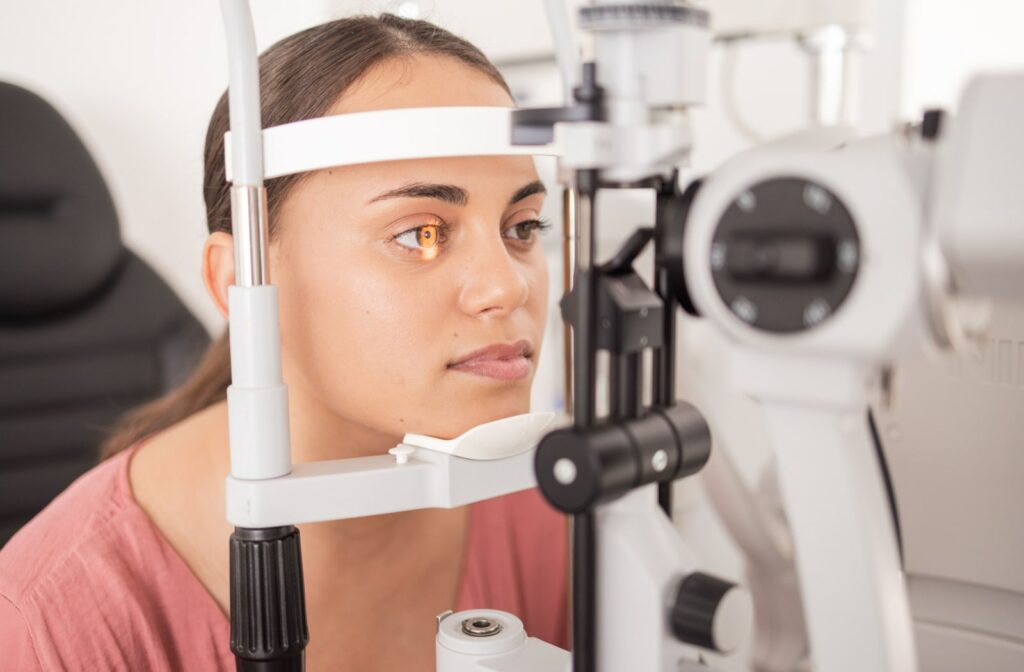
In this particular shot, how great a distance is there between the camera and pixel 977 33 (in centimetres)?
150

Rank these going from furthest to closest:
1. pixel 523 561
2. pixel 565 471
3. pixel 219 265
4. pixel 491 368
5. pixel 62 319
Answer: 1. pixel 62 319
2. pixel 523 561
3. pixel 219 265
4. pixel 491 368
5. pixel 565 471

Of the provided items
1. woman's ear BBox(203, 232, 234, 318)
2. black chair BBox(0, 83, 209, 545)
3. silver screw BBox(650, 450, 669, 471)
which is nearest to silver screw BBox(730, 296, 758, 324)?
silver screw BBox(650, 450, 669, 471)

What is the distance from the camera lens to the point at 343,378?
0.72m

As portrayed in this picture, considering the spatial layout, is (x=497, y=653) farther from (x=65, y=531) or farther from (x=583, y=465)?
(x=65, y=531)

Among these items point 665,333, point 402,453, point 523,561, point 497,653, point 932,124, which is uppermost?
point 932,124

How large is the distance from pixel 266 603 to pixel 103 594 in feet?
0.72

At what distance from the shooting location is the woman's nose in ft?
2.24

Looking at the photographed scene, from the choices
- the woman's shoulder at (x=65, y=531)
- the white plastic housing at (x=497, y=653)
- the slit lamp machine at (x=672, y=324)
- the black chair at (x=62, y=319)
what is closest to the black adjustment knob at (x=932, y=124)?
the slit lamp machine at (x=672, y=324)

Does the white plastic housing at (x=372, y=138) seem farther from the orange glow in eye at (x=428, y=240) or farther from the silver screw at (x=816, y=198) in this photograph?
the silver screw at (x=816, y=198)

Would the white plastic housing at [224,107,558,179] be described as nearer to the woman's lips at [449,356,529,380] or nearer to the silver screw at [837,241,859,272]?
the woman's lips at [449,356,529,380]

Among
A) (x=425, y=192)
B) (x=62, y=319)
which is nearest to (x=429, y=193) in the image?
(x=425, y=192)

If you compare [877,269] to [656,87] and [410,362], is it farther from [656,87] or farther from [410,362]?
[410,362]

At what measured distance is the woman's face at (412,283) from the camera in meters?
0.69

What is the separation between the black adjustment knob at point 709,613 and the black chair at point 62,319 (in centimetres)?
95
